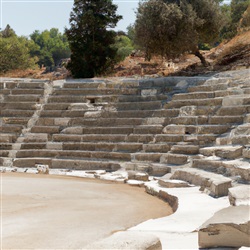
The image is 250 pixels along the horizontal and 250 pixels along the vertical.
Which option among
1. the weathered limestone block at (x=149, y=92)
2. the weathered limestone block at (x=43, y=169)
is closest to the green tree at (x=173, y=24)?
the weathered limestone block at (x=149, y=92)

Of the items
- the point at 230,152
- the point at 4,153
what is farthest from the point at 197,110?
the point at 4,153

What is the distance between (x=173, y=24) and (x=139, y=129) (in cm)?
536

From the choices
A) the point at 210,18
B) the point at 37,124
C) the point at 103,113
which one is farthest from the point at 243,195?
the point at 210,18

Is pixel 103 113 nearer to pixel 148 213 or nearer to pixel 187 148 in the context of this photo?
pixel 187 148

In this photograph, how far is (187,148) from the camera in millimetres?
7953

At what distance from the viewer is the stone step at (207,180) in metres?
5.11

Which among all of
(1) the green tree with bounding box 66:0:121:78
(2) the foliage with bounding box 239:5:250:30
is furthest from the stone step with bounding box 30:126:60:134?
(2) the foliage with bounding box 239:5:250:30

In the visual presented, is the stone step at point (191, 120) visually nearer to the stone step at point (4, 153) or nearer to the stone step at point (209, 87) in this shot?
the stone step at point (209, 87)

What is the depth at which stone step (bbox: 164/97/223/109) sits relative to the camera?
9016 millimetres

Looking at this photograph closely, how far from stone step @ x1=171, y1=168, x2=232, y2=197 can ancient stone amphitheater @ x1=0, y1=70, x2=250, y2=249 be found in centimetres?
1

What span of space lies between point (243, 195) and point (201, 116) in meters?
4.74

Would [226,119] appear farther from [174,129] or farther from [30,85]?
[30,85]

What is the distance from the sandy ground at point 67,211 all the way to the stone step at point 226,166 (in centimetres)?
125

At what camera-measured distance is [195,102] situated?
9352 millimetres
